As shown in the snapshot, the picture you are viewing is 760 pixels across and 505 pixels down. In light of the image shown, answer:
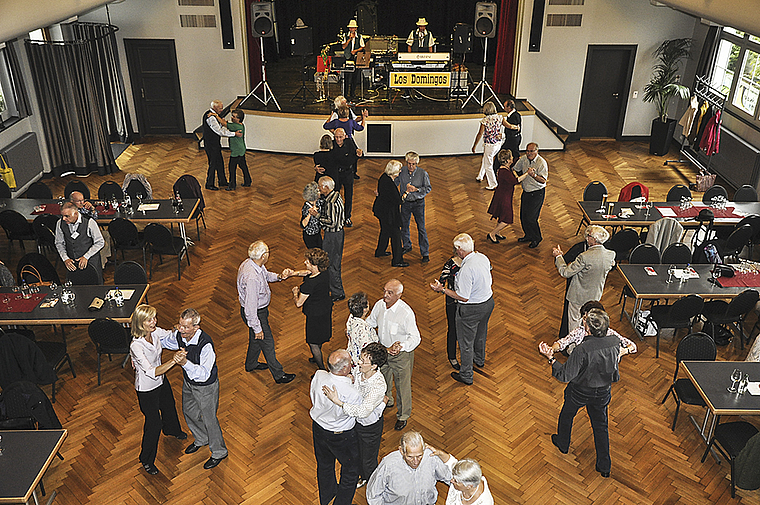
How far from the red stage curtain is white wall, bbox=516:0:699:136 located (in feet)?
0.80

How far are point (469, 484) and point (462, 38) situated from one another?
11.8 m

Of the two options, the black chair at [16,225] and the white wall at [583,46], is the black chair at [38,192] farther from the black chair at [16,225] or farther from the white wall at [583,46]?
the white wall at [583,46]

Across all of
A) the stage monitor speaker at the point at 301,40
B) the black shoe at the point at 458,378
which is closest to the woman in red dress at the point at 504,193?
the black shoe at the point at 458,378

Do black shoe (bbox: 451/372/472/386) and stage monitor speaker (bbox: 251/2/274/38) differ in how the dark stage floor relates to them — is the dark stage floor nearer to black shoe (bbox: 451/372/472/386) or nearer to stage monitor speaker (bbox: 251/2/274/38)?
stage monitor speaker (bbox: 251/2/274/38)

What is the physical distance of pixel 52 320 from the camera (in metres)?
6.58

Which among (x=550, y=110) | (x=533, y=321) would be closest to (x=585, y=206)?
(x=533, y=321)

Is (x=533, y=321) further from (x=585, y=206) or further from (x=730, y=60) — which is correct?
(x=730, y=60)

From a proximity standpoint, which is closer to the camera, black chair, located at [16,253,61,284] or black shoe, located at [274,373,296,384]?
black shoe, located at [274,373,296,384]

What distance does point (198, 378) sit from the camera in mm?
5176

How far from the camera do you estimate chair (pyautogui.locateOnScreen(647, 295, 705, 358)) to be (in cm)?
693

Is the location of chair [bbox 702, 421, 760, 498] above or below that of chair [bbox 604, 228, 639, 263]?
below

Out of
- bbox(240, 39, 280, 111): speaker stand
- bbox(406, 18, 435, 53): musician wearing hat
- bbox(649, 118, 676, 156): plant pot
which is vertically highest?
bbox(406, 18, 435, 53): musician wearing hat

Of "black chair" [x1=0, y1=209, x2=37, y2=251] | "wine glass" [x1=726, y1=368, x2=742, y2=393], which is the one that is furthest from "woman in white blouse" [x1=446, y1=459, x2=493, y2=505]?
"black chair" [x1=0, y1=209, x2=37, y2=251]

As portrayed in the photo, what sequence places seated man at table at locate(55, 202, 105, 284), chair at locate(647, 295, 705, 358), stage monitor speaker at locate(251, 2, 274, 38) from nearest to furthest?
chair at locate(647, 295, 705, 358) < seated man at table at locate(55, 202, 105, 284) < stage monitor speaker at locate(251, 2, 274, 38)
